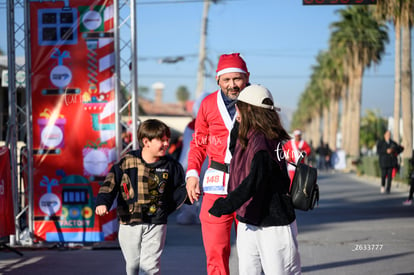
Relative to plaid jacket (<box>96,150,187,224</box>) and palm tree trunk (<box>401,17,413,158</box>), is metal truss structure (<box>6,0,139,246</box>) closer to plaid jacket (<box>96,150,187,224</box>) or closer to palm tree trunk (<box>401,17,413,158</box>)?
plaid jacket (<box>96,150,187,224</box>)

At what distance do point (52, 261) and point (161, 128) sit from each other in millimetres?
3696

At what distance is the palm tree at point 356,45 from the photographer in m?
47.0

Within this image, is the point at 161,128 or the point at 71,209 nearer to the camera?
the point at 161,128

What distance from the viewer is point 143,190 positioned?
5.95 metres

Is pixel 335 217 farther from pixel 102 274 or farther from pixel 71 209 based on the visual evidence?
pixel 102 274

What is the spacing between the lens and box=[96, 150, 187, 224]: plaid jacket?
19.3 feet

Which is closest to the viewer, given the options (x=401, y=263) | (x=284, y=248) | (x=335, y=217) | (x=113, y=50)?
(x=284, y=248)

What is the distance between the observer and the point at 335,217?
14.2 m

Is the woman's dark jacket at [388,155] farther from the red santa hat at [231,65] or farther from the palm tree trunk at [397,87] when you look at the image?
the red santa hat at [231,65]

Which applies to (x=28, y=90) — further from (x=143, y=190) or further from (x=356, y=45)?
(x=356, y=45)

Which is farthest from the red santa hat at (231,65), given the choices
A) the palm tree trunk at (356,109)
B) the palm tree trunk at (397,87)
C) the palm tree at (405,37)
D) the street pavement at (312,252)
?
the palm tree trunk at (356,109)

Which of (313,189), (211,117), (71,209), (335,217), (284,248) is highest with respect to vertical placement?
(211,117)

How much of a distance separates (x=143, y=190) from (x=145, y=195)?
0.04m

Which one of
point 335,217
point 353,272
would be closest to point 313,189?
point 353,272
